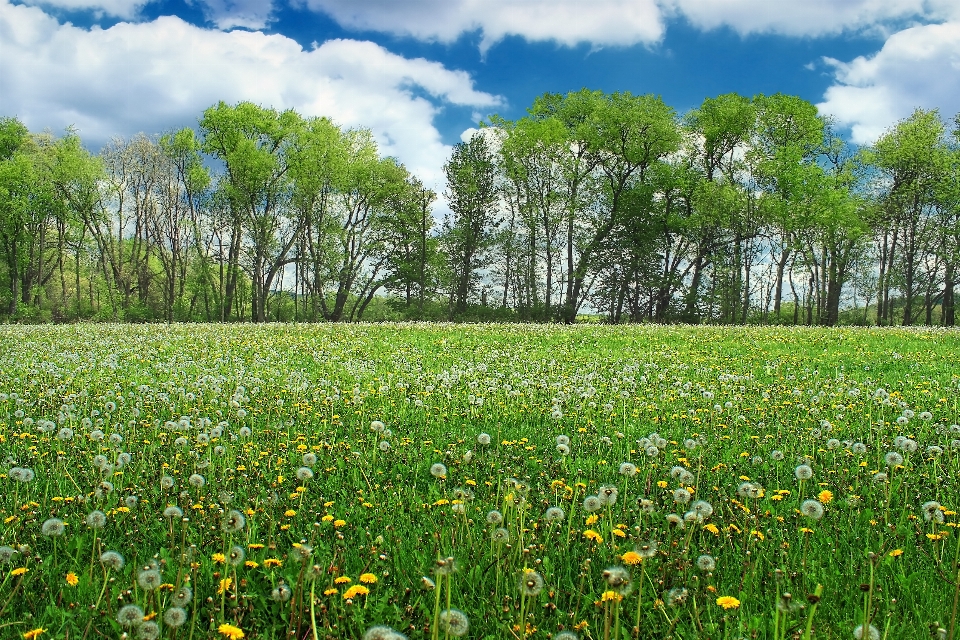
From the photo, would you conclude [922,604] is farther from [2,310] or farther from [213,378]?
[2,310]

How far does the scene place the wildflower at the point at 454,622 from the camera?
1.88 m

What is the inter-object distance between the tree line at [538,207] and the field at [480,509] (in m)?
35.9

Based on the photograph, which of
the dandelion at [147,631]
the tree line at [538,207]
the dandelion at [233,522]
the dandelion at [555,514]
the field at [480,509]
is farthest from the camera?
the tree line at [538,207]

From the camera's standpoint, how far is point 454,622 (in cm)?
192

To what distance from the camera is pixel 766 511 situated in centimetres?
378

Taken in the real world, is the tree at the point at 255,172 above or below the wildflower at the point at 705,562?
above

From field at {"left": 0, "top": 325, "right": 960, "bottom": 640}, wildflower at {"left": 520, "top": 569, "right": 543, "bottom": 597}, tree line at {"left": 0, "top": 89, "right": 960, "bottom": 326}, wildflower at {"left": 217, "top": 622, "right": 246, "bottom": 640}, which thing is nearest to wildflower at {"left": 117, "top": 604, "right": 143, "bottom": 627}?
field at {"left": 0, "top": 325, "right": 960, "bottom": 640}

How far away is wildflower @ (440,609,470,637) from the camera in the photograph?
1.88 meters

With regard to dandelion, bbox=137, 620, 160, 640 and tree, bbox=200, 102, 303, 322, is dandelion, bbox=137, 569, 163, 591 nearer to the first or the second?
dandelion, bbox=137, 620, 160, 640

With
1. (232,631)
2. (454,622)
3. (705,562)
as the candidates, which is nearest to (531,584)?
(454,622)

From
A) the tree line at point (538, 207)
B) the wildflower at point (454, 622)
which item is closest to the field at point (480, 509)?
the wildflower at point (454, 622)

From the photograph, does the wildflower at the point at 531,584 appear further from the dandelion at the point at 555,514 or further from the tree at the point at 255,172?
the tree at the point at 255,172

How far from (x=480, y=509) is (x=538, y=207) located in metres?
42.8

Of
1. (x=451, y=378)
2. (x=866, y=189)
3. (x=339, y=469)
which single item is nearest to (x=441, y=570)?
(x=339, y=469)
